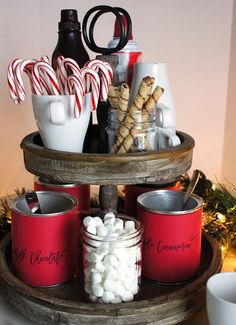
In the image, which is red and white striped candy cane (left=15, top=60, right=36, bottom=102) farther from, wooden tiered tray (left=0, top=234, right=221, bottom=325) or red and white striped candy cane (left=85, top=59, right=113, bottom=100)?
wooden tiered tray (left=0, top=234, right=221, bottom=325)

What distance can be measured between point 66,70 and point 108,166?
13 cm

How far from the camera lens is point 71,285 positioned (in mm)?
576

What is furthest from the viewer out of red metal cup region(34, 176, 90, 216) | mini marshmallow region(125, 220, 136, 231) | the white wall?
the white wall

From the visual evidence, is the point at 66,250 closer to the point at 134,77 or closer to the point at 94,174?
the point at 94,174

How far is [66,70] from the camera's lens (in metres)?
0.54

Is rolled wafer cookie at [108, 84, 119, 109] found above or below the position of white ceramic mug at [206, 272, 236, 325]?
above

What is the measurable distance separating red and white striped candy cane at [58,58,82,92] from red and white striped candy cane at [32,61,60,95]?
1 centimetres

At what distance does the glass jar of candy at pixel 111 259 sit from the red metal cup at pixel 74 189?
153 millimetres

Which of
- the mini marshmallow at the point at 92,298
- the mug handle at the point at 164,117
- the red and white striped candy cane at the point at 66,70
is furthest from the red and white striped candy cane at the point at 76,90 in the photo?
the mini marshmallow at the point at 92,298

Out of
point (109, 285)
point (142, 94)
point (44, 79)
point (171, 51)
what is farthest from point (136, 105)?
point (171, 51)

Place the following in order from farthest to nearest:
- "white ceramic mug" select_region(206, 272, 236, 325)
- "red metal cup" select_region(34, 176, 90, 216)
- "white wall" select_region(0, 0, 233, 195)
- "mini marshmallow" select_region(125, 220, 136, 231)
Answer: "white wall" select_region(0, 0, 233, 195)
"red metal cup" select_region(34, 176, 90, 216)
"mini marshmallow" select_region(125, 220, 136, 231)
"white ceramic mug" select_region(206, 272, 236, 325)

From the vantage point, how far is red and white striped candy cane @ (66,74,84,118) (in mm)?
504

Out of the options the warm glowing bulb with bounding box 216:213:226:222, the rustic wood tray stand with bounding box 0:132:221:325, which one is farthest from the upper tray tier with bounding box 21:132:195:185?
the warm glowing bulb with bounding box 216:213:226:222

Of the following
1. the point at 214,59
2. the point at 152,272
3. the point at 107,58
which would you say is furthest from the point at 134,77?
the point at 214,59
